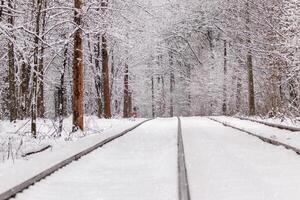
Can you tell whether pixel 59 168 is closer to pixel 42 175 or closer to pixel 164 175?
pixel 42 175

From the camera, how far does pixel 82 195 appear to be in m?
5.81

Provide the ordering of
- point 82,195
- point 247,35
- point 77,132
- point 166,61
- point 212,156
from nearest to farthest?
point 82,195, point 212,156, point 77,132, point 247,35, point 166,61

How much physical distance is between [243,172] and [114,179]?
198 centimetres

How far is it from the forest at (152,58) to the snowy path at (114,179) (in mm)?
4449

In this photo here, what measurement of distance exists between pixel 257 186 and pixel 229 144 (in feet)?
19.3

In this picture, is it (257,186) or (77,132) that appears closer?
(257,186)

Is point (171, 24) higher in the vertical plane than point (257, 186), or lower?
higher

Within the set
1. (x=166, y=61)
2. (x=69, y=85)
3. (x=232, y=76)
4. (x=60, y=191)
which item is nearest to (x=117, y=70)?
(x=69, y=85)

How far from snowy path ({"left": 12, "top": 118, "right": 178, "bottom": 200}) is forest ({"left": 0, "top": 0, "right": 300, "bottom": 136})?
4.45 metres

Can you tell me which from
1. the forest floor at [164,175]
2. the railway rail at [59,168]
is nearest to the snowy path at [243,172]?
the forest floor at [164,175]

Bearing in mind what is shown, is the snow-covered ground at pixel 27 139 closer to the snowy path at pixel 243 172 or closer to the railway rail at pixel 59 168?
the railway rail at pixel 59 168

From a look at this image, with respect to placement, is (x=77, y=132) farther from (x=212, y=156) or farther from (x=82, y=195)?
(x=82, y=195)

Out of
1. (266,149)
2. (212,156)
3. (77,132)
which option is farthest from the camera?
(77,132)

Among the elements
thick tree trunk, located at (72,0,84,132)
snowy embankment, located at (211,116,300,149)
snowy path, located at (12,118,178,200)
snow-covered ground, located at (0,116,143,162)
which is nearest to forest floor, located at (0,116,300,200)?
snowy path, located at (12,118,178,200)
